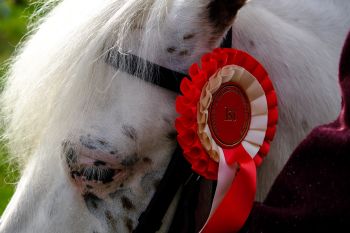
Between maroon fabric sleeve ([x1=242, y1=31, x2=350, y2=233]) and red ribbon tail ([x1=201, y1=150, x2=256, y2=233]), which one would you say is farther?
red ribbon tail ([x1=201, y1=150, x2=256, y2=233])

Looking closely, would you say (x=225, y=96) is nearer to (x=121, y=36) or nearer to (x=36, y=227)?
(x=121, y=36)

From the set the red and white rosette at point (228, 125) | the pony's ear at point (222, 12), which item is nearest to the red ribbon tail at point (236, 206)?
the red and white rosette at point (228, 125)

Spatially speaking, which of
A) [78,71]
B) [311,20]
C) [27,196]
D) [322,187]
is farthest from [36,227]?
[311,20]

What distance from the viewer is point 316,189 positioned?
102cm

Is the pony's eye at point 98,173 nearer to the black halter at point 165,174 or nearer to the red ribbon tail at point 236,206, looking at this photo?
the black halter at point 165,174

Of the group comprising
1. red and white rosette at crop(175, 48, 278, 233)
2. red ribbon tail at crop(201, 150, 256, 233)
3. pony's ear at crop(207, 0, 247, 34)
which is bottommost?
red ribbon tail at crop(201, 150, 256, 233)

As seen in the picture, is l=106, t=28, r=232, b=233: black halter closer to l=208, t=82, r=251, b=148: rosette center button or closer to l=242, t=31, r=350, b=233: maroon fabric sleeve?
l=208, t=82, r=251, b=148: rosette center button

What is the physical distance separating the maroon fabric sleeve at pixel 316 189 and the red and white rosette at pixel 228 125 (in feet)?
0.59

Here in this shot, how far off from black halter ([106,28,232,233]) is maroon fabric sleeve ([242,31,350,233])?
0.26 meters

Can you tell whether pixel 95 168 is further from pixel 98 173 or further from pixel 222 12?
pixel 222 12

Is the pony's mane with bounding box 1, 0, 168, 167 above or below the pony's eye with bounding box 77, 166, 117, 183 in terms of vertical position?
above

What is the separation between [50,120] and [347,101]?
1.92ft

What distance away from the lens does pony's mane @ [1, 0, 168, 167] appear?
4.21 feet

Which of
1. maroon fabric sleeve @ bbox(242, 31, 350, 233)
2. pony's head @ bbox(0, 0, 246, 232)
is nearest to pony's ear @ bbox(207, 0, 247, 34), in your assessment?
pony's head @ bbox(0, 0, 246, 232)
